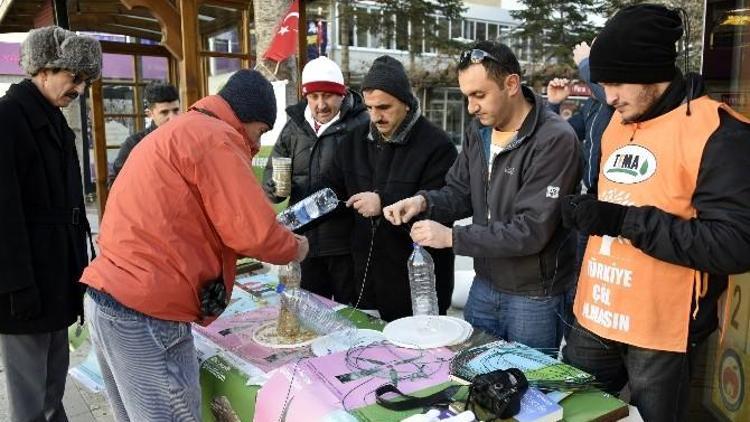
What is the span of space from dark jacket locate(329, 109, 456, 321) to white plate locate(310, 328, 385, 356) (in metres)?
0.59

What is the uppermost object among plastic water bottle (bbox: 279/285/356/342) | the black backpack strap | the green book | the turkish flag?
the turkish flag

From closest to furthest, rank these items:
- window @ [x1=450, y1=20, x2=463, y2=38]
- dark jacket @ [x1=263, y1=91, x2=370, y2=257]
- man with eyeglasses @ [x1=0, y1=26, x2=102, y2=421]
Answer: man with eyeglasses @ [x1=0, y1=26, x2=102, y2=421] < dark jacket @ [x1=263, y1=91, x2=370, y2=257] < window @ [x1=450, y1=20, x2=463, y2=38]

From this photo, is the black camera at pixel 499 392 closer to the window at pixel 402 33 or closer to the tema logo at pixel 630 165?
the tema logo at pixel 630 165

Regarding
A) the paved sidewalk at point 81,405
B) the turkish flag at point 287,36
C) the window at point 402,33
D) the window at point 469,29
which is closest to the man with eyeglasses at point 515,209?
the paved sidewalk at point 81,405

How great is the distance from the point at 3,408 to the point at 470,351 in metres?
2.99

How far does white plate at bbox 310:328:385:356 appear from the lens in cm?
192

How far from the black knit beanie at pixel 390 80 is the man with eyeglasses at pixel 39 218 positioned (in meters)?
1.22

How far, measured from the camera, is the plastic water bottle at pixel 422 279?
2451 mm

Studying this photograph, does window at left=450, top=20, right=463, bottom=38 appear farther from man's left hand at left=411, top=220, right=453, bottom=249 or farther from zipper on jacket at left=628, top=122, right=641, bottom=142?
zipper on jacket at left=628, top=122, right=641, bottom=142

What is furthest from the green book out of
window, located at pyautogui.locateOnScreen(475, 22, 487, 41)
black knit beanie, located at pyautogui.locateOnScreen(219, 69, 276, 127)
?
window, located at pyautogui.locateOnScreen(475, 22, 487, 41)

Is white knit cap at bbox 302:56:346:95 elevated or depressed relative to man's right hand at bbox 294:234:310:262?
elevated

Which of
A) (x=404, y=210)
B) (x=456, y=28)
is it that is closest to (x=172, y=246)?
(x=404, y=210)

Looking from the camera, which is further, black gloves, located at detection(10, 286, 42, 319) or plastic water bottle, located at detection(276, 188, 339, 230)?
plastic water bottle, located at detection(276, 188, 339, 230)

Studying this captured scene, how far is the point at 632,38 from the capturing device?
1.53 metres
